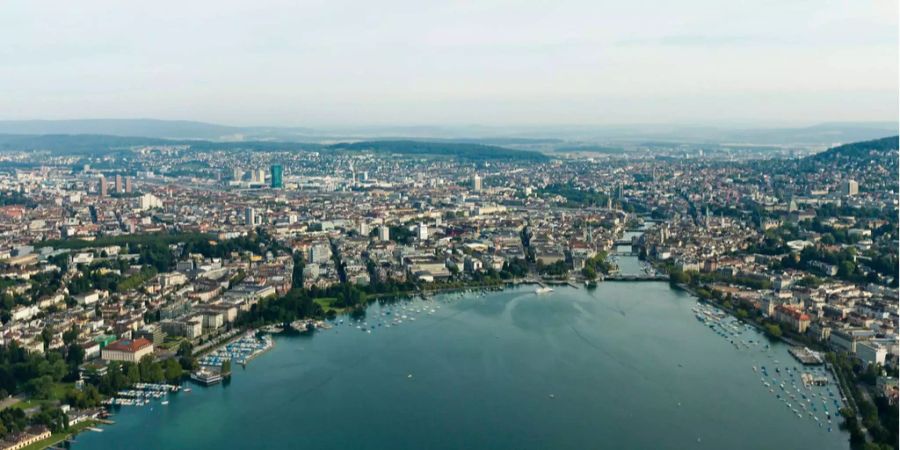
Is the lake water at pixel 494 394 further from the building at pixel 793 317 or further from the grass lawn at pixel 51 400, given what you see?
the grass lawn at pixel 51 400

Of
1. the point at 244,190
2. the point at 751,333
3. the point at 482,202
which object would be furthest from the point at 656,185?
the point at 751,333

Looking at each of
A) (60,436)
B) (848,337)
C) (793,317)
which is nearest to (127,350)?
(60,436)

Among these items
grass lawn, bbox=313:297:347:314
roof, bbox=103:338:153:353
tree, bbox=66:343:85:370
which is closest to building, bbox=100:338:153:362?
roof, bbox=103:338:153:353

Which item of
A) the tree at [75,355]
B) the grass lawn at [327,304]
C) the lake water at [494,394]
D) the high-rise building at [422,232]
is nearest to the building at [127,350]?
the tree at [75,355]

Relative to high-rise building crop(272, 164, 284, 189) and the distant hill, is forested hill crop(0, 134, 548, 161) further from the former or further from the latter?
high-rise building crop(272, 164, 284, 189)

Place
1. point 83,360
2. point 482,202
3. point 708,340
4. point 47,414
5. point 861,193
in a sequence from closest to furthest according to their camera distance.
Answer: point 47,414 → point 83,360 → point 708,340 → point 861,193 → point 482,202

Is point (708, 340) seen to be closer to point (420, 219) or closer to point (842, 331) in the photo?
point (842, 331)
